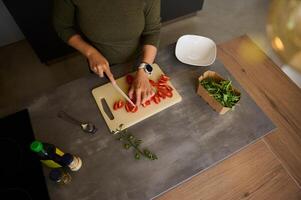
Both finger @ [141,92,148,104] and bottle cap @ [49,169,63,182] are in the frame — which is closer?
bottle cap @ [49,169,63,182]

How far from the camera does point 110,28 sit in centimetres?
83

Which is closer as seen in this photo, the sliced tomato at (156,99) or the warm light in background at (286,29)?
Result: the warm light in background at (286,29)

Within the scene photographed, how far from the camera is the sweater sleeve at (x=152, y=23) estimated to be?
83 centimetres

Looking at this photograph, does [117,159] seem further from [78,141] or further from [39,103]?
[39,103]

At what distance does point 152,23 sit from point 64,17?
0.32 m

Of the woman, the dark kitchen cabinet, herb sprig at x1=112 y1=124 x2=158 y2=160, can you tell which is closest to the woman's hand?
the woman

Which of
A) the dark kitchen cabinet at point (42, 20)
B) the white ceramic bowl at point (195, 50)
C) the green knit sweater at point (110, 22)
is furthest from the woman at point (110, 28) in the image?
the dark kitchen cabinet at point (42, 20)

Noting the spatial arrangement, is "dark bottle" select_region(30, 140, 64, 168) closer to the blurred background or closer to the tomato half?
the tomato half

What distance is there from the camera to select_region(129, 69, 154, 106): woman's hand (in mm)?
764

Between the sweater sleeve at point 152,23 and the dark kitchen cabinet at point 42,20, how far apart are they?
76cm

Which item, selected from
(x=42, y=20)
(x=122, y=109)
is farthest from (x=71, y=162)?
(x=42, y=20)

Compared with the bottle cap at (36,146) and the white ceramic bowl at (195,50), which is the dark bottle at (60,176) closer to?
the bottle cap at (36,146)

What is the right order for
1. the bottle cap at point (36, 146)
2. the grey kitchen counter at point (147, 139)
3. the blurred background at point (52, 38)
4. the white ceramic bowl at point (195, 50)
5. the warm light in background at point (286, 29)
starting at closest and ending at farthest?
the warm light in background at point (286, 29) < the bottle cap at point (36, 146) < the grey kitchen counter at point (147, 139) < the white ceramic bowl at point (195, 50) < the blurred background at point (52, 38)

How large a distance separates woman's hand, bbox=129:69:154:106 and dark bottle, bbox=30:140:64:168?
11.4 inches
